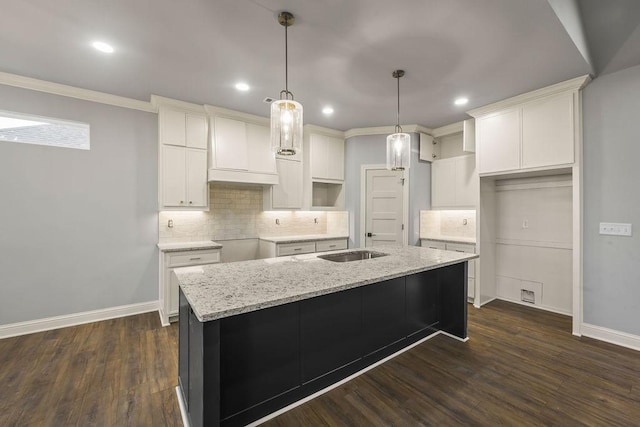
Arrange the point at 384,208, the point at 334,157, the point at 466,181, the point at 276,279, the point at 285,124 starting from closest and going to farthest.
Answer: the point at 276,279, the point at 285,124, the point at 466,181, the point at 384,208, the point at 334,157

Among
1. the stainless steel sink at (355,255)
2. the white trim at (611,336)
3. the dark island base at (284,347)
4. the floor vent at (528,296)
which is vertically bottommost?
the white trim at (611,336)

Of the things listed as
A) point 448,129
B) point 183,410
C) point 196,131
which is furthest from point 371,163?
point 183,410

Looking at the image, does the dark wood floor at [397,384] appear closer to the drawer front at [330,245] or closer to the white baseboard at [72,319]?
the white baseboard at [72,319]

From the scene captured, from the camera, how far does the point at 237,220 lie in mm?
4324

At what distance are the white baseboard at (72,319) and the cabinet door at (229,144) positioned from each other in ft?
6.90

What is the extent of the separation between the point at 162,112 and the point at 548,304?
5625 mm

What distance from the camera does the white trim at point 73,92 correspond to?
2.95 meters

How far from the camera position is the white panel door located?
15.3ft

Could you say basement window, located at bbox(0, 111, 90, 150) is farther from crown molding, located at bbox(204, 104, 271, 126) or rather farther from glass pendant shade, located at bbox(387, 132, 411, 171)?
glass pendant shade, located at bbox(387, 132, 411, 171)

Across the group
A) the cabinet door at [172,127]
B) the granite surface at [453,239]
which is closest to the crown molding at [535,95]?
the granite surface at [453,239]

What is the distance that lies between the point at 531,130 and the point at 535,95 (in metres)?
0.39

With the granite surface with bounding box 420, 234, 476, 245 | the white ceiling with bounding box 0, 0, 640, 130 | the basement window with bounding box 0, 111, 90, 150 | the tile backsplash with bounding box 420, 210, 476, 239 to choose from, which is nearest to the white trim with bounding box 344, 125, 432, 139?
the white ceiling with bounding box 0, 0, 640, 130

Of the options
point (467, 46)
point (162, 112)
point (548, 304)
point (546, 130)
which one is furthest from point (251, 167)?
point (548, 304)

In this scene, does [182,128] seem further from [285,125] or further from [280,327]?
[280,327]
